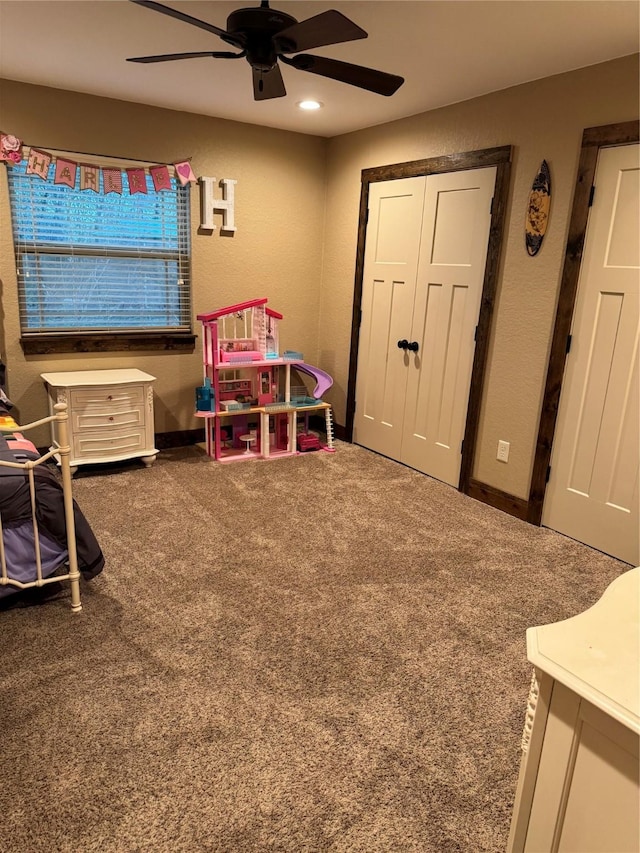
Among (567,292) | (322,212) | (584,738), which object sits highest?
(322,212)

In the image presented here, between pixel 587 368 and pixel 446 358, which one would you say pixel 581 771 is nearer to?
pixel 587 368

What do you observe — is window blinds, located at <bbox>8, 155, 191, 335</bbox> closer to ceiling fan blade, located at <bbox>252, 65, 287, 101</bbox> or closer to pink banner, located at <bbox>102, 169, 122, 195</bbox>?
pink banner, located at <bbox>102, 169, 122, 195</bbox>

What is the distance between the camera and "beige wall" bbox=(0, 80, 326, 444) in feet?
12.7

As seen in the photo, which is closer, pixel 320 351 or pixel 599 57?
pixel 599 57

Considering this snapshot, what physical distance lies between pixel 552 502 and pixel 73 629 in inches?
104

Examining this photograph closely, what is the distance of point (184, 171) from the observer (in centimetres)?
429

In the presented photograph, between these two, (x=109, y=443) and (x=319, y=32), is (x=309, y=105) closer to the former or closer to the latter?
(x=319, y=32)

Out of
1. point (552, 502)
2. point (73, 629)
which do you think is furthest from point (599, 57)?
point (73, 629)

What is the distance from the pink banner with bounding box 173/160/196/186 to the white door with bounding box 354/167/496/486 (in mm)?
1401

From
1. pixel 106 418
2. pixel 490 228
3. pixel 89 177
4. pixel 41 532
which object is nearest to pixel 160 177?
pixel 89 177

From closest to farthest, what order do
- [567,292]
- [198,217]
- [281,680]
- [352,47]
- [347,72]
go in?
1. [281,680]
2. [347,72]
3. [352,47]
4. [567,292]
5. [198,217]

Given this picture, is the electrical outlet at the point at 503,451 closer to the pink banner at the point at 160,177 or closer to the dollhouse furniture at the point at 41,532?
the dollhouse furniture at the point at 41,532

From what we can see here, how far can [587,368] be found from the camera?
124 inches

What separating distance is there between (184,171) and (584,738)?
14.3 feet
